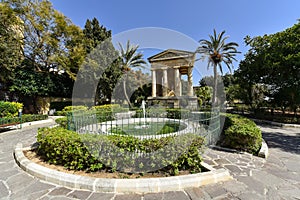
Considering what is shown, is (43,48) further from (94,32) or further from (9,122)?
(9,122)

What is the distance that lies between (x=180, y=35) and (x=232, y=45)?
1198 cm

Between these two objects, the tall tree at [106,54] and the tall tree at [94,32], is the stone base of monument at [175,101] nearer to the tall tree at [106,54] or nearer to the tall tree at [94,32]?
the tall tree at [106,54]

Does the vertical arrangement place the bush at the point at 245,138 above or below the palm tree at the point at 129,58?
below

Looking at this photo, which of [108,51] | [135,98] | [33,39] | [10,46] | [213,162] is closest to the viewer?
[213,162]

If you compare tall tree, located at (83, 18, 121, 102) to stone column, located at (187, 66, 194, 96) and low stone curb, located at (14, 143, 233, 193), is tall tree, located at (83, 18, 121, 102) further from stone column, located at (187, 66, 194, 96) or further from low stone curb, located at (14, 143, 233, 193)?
low stone curb, located at (14, 143, 233, 193)

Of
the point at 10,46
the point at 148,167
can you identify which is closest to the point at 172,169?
the point at 148,167

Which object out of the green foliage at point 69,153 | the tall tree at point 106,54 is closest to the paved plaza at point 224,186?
the green foliage at point 69,153

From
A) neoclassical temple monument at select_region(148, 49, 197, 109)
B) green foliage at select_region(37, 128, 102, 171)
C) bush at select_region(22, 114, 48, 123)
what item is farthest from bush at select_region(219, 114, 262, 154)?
neoclassical temple monument at select_region(148, 49, 197, 109)

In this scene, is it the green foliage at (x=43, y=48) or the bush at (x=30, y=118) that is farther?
the green foliage at (x=43, y=48)

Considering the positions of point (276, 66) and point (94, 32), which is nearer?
point (276, 66)

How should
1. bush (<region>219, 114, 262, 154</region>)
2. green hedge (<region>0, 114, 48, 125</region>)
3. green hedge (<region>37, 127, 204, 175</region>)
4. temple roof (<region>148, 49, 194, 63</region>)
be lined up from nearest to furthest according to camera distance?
green hedge (<region>37, 127, 204, 175</region>), bush (<region>219, 114, 262, 154</region>), green hedge (<region>0, 114, 48, 125</region>), temple roof (<region>148, 49, 194, 63</region>)

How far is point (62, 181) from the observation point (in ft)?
9.25

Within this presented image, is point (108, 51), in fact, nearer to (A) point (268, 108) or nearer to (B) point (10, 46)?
(B) point (10, 46)

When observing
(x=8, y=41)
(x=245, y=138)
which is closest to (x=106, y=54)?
(x=8, y=41)
